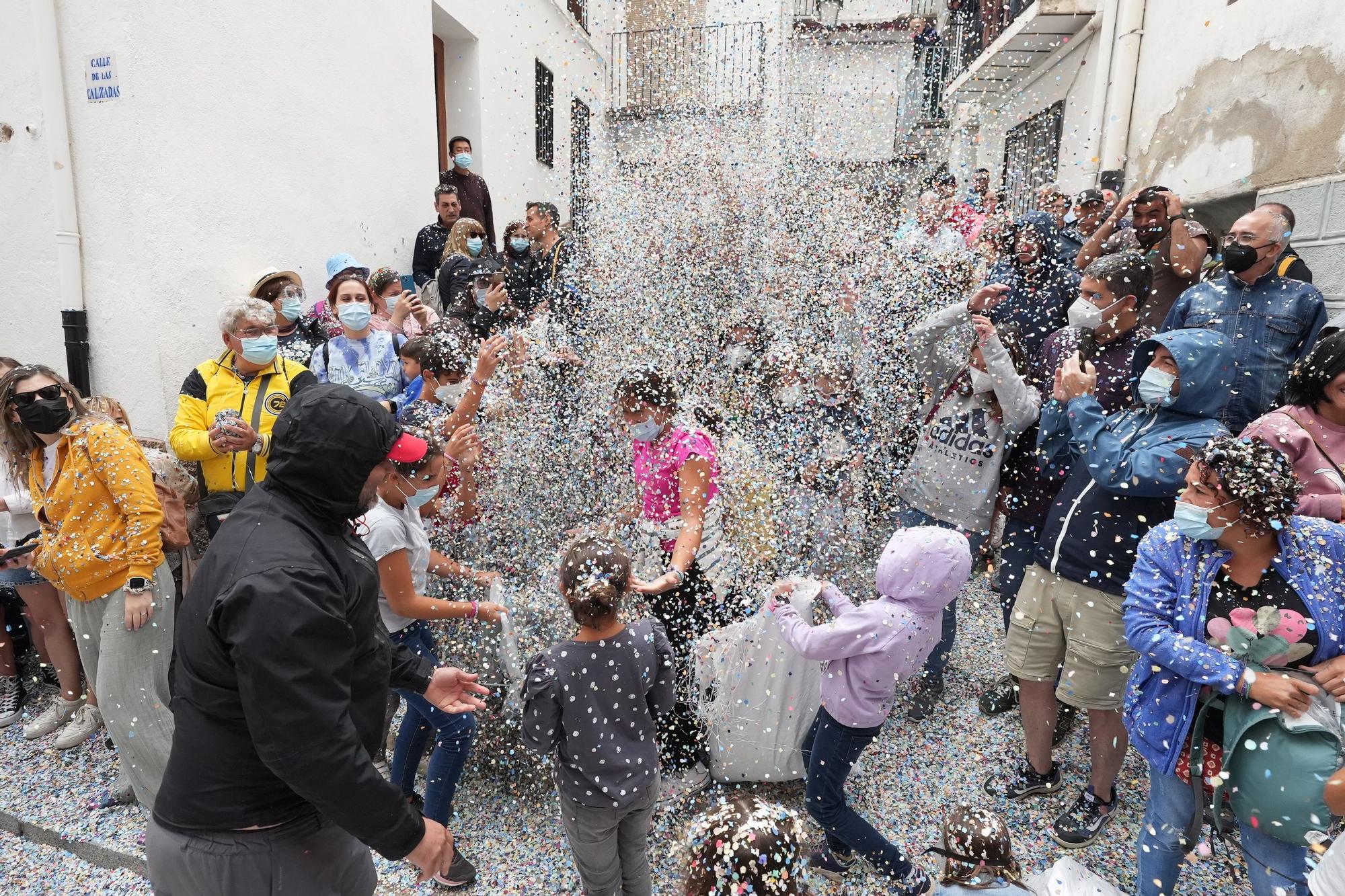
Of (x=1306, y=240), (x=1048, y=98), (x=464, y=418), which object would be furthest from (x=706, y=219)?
(x=1048, y=98)

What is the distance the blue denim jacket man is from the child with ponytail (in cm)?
292

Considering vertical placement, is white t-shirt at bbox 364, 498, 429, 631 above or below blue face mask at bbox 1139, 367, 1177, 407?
below

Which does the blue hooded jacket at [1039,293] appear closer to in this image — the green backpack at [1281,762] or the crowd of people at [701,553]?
the crowd of people at [701,553]

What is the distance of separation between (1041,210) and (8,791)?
7496mm

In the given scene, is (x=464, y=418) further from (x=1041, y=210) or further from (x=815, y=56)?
(x=815, y=56)

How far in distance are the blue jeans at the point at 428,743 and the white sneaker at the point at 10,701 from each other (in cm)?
273

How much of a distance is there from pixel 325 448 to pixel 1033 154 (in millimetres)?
9861

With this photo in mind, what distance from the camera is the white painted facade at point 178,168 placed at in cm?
441

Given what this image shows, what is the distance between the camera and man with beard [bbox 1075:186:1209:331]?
3.97 meters

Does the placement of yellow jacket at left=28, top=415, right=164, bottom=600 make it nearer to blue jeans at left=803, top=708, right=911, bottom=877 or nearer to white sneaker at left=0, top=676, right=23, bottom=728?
white sneaker at left=0, top=676, right=23, bottom=728

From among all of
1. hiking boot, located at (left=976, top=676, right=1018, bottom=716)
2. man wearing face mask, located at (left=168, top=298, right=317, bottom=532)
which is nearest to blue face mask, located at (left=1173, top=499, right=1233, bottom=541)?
hiking boot, located at (left=976, top=676, right=1018, bottom=716)

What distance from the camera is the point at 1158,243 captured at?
13.9ft

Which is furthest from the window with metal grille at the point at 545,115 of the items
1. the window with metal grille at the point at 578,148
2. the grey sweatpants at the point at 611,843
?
the grey sweatpants at the point at 611,843

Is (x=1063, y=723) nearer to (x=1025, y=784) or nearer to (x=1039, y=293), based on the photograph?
(x=1025, y=784)
